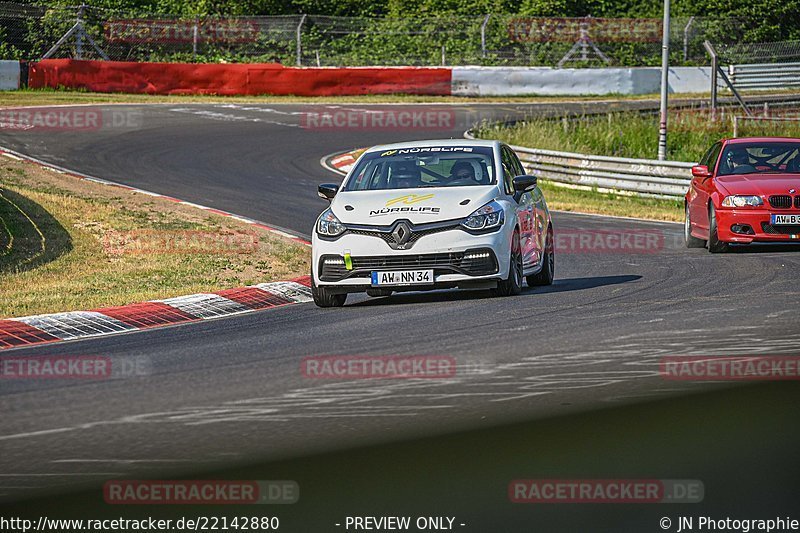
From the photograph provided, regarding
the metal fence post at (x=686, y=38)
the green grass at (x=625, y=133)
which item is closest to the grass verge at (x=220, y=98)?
the metal fence post at (x=686, y=38)

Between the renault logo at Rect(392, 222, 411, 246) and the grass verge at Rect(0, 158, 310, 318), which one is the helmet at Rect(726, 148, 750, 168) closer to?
the grass verge at Rect(0, 158, 310, 318)

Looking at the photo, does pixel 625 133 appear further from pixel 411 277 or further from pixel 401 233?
pixel 411 277

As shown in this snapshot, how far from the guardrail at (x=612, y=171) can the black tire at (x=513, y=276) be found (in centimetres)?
1301

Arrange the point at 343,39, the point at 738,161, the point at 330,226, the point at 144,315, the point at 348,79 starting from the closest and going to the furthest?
the point at 144,315 < the point at 330,226 < the point at 738,161 < the point at 348,79 < the point at 343,39

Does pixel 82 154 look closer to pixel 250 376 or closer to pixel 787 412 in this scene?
pixel 250 376

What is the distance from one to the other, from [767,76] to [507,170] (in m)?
38.9

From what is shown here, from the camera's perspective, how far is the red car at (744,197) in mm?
15539

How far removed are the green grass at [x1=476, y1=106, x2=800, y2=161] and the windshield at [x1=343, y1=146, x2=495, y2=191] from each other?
17132 mm

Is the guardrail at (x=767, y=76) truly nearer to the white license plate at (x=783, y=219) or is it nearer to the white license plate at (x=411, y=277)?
the white license plate at (x=783, y=219)

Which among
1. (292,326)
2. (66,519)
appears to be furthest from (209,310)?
(66,519)


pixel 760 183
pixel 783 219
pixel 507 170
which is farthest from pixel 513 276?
pixel 760 183

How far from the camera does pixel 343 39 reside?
44.1 metres

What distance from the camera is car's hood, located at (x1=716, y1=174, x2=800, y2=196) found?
51.2 feet

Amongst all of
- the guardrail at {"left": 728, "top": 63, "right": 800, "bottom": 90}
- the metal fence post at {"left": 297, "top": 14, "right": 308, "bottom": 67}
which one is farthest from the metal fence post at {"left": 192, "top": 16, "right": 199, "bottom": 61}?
the guardrail at {"left": 728, "top": 63, "right": 800, "bottom": 90}
